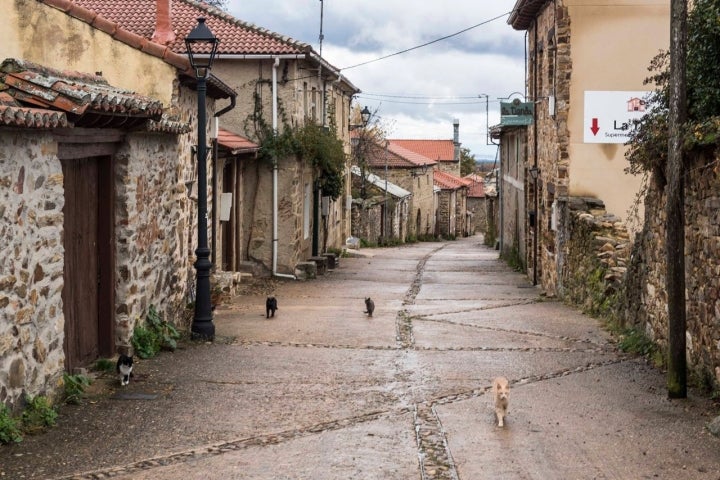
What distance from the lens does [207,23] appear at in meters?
23.2

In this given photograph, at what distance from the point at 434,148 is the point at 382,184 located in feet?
106

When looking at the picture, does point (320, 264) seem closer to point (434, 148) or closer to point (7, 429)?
point (7, 429)

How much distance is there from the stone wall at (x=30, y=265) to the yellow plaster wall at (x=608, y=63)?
13016 mm

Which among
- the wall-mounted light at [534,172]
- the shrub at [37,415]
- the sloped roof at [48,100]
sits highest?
the wall-mounted light at [534,172]

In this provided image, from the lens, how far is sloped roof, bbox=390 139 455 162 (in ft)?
260

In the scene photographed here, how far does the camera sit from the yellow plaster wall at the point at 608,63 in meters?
19.0

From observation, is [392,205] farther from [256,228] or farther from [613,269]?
[613,269]

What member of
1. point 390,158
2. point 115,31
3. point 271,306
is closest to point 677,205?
point 115,31

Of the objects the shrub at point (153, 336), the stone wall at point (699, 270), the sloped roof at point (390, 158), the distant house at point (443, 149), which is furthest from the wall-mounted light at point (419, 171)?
the stone wall at point (699, 270)

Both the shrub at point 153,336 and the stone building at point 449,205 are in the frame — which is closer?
the shrub at point 153,336

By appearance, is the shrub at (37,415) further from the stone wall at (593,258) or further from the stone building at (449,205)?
the stone building at (449,205)

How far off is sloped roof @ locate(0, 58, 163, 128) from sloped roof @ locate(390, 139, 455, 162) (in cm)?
7008

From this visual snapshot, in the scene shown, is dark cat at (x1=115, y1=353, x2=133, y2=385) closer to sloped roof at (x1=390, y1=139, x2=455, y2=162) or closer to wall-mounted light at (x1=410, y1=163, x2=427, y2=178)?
Answer: wall-mounted light at (x1=410, y1=163, x2=427, y2=178)

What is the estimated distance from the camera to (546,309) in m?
17.2
